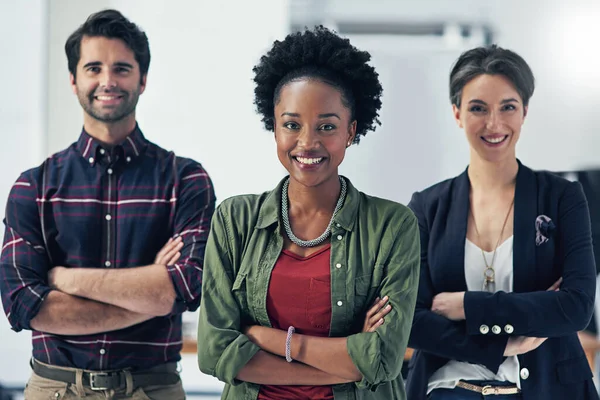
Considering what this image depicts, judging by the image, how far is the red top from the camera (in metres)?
1.99

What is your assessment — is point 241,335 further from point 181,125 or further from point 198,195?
point 181,125

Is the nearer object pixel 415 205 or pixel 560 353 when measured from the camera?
pixel 560 353

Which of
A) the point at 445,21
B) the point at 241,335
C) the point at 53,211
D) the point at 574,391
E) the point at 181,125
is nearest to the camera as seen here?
the point at 241,335

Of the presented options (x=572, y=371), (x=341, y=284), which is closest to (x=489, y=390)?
(x=572, y=371)

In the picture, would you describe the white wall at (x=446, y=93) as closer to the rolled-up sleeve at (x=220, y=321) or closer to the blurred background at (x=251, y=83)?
the blurred background at (x=251, y=83)

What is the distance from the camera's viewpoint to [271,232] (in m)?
2.11

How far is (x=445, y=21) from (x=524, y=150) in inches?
39.5

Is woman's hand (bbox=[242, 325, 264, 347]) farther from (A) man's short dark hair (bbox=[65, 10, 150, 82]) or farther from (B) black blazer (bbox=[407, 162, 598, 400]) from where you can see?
(A) man's short dark hair (bbox=[65, 10, 150, 82])

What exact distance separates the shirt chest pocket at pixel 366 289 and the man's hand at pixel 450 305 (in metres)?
0.46

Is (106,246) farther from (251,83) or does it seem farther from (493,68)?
(251,83)

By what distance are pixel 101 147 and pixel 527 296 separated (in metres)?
1.48

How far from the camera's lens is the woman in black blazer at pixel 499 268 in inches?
93.4

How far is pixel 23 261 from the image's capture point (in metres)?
2.53

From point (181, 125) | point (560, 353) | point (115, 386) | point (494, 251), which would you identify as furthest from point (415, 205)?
point (181, 125)
